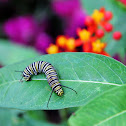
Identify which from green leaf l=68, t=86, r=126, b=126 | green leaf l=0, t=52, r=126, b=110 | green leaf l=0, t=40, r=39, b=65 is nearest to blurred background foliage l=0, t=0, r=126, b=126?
green leaf l=0, t=40, r=39, b=65

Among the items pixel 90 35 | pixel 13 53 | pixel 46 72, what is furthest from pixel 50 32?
pixel 46 72

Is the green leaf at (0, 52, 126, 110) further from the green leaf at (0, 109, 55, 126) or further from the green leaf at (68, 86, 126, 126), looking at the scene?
the green leaf at (0, 109, 55, 126)

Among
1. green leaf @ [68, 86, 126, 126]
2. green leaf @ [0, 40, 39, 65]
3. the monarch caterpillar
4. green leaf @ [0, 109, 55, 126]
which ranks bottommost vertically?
green leaf @ [0, 109, 55, 126]

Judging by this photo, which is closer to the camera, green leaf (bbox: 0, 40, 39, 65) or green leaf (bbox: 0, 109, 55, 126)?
green leaf (bbox: 0, 109, 55, 126)

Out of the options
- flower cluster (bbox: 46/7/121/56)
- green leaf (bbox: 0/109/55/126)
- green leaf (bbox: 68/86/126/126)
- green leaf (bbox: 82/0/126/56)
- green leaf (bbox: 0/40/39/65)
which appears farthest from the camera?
green leaf (bbox: 0/40/39/65)

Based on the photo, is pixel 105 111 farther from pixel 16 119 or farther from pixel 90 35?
pixel 16 119

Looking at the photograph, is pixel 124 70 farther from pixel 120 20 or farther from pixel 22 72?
pixel 120 20

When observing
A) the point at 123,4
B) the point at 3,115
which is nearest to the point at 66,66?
the point at 123,4

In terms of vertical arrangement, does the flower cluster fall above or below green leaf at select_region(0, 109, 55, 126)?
above

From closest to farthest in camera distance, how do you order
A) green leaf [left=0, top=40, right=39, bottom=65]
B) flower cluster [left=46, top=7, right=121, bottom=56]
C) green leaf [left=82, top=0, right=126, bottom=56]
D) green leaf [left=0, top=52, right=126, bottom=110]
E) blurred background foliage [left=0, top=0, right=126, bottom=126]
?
1. green leaf [left=0, top=52, right=126, bottom=110]
2. flower cluster [left=46, top=7, right=121, bottom=56]
3. blurred background foliage [left=0, top=0, right=126, bottom=126]
4. green leaf [left=82, top=0, right=126, bottom=56]
5. green leaf [left=0, top=40, right=39, bottom=65]
